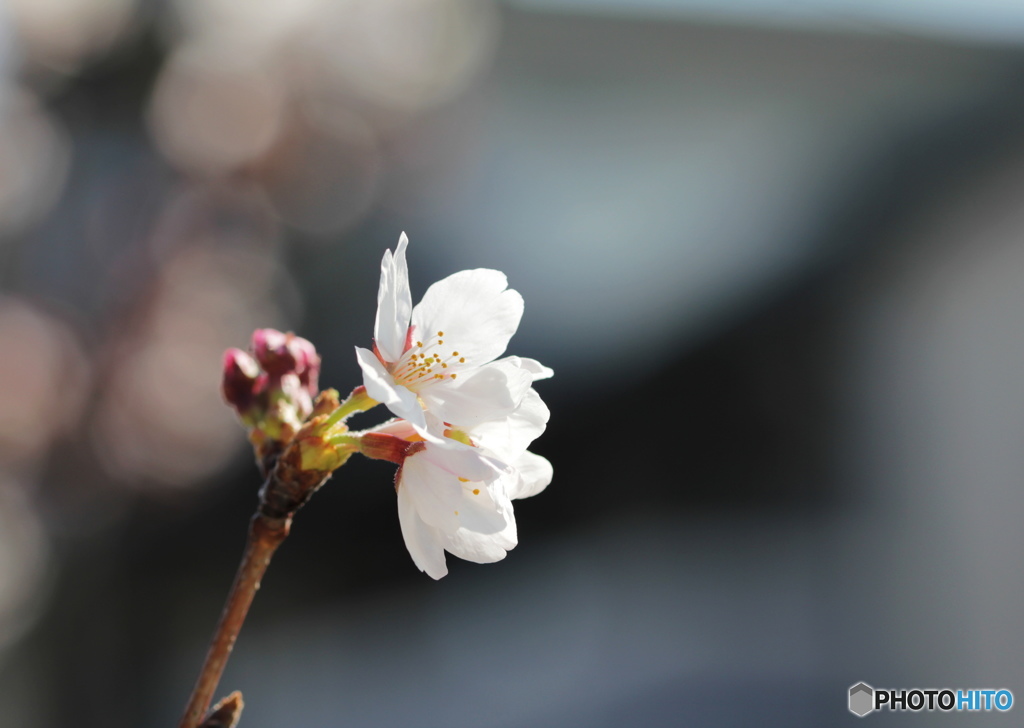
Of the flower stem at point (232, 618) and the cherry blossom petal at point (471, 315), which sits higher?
the cherry blossom petal at point (471, 315)

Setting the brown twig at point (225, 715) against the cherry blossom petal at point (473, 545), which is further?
the cherry blossom petal at point (473, 545)

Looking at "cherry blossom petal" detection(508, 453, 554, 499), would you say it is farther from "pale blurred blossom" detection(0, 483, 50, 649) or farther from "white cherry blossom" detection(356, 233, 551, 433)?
"pale blurred blossom" detection(0, 483, 50, 649)

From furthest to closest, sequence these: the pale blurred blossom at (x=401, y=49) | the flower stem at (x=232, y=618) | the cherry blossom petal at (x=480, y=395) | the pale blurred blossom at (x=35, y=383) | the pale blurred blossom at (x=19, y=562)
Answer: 1. the pale blurred blossom at (x=401, y=49)
2. the pale blurred blossom at (x=19, y=562)
3. the pale blurred blossom at (x=35, y=383)
4. the cherry blossom petal at (x=480, y=395)
5. the flower stem at (x=232, y=618)

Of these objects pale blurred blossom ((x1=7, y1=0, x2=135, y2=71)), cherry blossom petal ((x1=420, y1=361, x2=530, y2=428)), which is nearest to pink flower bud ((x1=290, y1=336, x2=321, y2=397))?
cherry blossom petal ((x1=420, y1=361, x2=530, y2=428))

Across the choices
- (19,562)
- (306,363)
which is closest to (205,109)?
(19,562)

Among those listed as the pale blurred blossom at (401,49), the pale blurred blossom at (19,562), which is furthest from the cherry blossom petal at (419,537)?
the pale blurred blossom at (401,49)

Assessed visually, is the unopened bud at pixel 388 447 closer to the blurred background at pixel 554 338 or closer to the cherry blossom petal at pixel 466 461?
the cherry blossom petal at pixel 466 461
